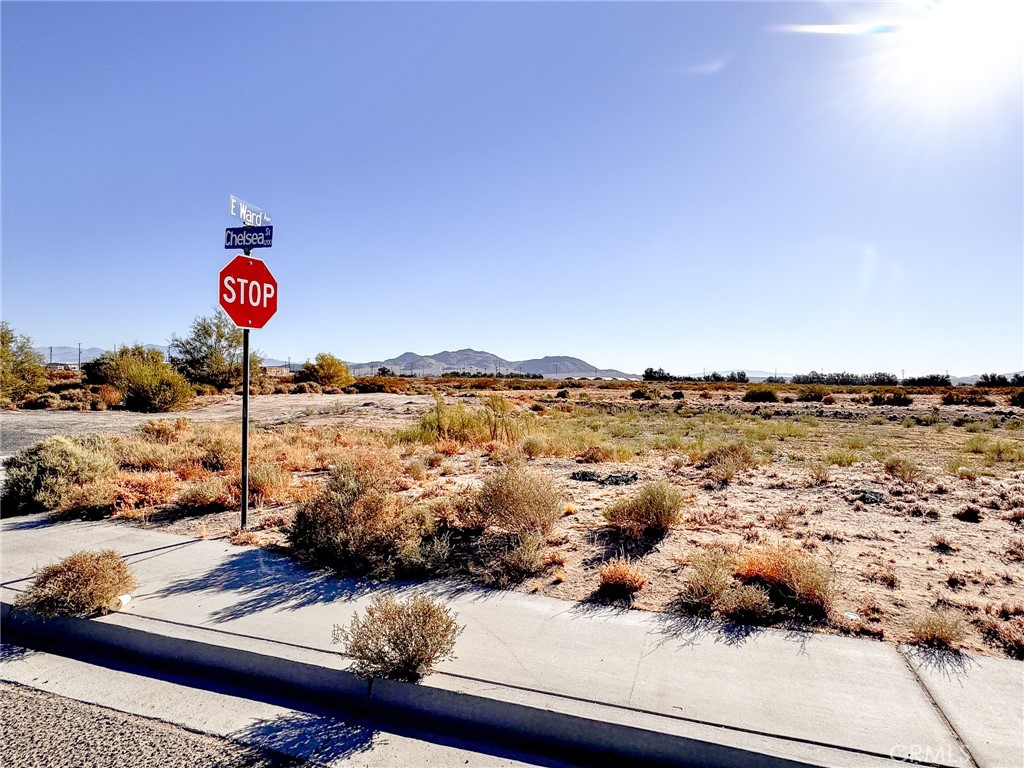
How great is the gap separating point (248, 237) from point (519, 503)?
464 cm

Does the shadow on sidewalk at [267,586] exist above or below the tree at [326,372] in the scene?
below

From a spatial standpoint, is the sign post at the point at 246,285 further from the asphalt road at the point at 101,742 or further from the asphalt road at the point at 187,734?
the asphalt road at the point at 101,742

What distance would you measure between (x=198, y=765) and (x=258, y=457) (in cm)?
805

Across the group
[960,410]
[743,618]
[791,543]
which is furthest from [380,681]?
[960,410]

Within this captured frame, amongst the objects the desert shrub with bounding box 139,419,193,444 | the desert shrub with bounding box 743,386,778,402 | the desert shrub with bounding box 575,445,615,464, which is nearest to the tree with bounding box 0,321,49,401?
the desert shrub with bounding box 139,419,193,444

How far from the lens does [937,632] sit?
4.17 m

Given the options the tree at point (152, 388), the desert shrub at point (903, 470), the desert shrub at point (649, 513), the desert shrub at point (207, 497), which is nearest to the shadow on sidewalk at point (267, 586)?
the desert shrub at point (207, 497)

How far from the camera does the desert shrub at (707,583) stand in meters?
4.78

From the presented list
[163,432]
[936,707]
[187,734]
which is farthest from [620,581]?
[163,432]

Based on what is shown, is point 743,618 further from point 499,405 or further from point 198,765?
point 499,405

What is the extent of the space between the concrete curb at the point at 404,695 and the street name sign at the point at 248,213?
4.61 m

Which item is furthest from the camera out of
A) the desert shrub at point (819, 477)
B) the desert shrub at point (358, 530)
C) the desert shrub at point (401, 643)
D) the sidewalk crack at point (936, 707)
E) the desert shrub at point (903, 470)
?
the desert shrub at point (903, 470)

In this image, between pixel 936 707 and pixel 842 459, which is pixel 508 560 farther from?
pixel 842 459

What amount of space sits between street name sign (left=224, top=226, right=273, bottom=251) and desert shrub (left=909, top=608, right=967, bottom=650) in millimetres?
7516
